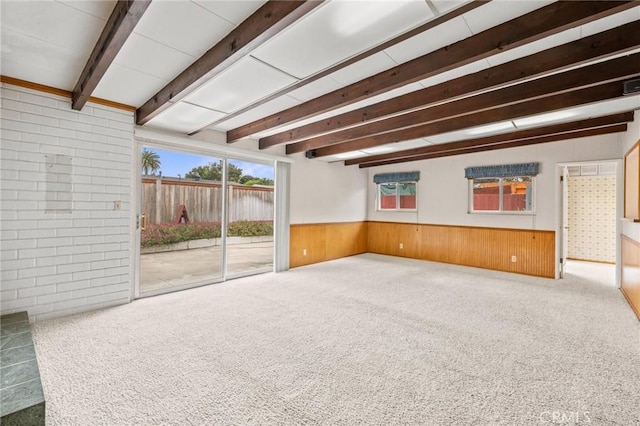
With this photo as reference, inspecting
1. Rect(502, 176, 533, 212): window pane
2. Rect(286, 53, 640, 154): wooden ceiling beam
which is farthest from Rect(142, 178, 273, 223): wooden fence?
Rect(502, 176, 533, 212): window pane

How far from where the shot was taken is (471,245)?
591 cm

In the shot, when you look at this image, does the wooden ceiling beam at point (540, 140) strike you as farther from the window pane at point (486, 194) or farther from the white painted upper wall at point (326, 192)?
the white painted upper wall at point (326, 192)

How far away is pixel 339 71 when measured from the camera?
254 centimetres

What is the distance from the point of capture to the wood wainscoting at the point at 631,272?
10.9 feet

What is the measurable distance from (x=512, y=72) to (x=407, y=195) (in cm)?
473

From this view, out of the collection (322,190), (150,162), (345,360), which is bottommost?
(345,360)

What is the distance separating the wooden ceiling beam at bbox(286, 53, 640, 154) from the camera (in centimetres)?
238

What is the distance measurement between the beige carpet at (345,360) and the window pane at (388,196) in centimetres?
372

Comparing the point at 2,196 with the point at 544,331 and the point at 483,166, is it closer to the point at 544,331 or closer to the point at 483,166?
the point at 544,331

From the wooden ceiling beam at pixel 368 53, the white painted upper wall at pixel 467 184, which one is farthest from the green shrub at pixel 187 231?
the white painted upper wall at pixel 467 184

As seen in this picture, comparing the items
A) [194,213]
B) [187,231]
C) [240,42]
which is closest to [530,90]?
[240,42]

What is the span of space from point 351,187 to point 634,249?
4.94 metres

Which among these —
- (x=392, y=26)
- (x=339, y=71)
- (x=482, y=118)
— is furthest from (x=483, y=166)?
(x=392, y=26)

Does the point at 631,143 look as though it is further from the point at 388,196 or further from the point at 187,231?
the point at 187,231
